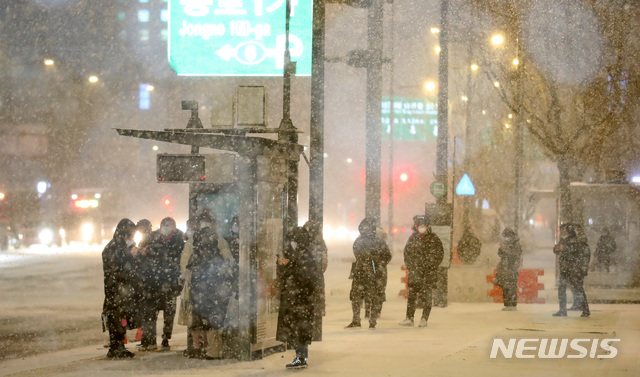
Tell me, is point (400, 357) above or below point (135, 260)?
below

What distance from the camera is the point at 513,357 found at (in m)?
11.4

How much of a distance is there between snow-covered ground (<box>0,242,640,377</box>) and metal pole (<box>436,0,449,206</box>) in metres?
3.13

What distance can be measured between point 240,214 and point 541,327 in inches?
248

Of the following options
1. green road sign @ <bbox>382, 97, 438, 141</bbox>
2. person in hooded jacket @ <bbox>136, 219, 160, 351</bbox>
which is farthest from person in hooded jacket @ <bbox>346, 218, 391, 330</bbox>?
green road sign @ <bbox>382, 97, 438, 141</bbox>

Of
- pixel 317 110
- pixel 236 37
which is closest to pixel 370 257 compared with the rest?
pixel 317 110

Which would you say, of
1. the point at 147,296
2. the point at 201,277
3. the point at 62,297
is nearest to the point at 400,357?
the point at 201,277

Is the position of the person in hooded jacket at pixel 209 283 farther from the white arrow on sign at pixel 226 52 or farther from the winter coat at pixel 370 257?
the white arrow on sign at pixel 226 52

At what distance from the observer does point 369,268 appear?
1619cm

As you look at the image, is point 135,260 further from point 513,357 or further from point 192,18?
point 192,18

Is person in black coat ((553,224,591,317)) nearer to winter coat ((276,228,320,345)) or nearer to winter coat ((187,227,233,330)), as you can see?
winter coat ((276,228,320,345))

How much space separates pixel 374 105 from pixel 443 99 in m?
3.02

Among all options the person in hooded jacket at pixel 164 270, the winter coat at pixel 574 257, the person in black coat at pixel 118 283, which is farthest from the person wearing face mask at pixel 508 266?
the person in black coat at pixel 118 283

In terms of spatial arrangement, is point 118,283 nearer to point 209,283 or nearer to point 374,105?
point 209,283

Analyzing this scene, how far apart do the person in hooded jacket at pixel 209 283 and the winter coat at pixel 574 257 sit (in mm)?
8480
